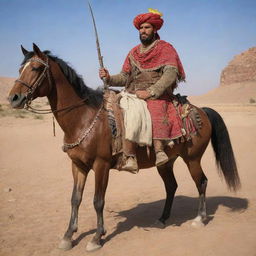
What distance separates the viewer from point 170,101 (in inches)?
187

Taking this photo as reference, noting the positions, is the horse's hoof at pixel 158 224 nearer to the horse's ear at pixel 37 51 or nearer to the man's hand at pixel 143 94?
the man's hand at pixel 143 94

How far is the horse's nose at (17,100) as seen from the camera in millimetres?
3514

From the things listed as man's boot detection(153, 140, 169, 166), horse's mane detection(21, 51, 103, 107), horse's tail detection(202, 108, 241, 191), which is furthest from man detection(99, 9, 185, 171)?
horse's tail detection(202, 108, 241, 191)

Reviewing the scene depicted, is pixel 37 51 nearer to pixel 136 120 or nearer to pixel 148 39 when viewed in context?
pixel 136 120

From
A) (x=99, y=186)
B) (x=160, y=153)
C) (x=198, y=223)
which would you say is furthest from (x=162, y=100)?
(x=198, y=223)

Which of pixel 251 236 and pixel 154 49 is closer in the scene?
pixel 251 236

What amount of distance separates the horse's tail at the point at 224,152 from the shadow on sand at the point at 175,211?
61 cm

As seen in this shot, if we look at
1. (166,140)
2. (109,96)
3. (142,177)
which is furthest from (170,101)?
(142,177)

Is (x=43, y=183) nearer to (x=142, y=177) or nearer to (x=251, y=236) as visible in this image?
(x=142, y=177)

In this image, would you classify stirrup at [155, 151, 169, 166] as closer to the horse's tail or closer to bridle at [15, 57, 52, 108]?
the horse's tail

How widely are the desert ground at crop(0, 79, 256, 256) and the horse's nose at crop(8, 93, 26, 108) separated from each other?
2017 mm

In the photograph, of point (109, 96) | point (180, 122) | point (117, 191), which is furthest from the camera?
point (117, 191)

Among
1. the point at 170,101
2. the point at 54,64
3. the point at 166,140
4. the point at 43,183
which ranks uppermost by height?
the point at 54,64

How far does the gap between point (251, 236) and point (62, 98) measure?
3.12 meters
